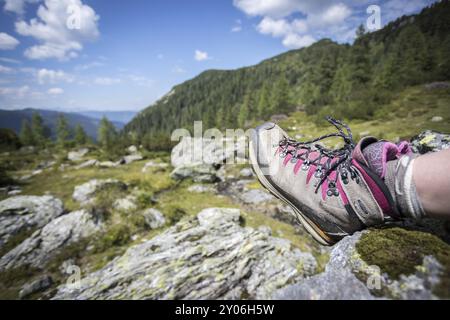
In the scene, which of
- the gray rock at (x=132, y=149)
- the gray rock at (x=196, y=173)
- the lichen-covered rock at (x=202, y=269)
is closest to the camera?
the lichen-covered rock at (x=202, y=269)

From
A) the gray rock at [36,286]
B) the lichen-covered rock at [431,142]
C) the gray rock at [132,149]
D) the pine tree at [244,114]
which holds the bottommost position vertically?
the gray rock at [36,286]

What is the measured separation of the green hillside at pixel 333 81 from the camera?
4754 millimetres

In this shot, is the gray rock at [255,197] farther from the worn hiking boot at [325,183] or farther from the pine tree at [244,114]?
the pine tree at [244,114]

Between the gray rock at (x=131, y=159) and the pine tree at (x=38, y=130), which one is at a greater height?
the pine tree at (x=38, y=130)

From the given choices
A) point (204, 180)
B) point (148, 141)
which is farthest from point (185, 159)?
point (148, 141)

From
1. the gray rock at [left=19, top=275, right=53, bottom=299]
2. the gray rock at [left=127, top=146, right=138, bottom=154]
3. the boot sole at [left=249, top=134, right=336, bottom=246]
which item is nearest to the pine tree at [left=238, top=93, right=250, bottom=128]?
the gray rock at [left=127, top=146, right=138, bottom=154]

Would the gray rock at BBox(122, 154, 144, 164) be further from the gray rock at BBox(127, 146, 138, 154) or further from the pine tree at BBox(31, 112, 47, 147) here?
the pine tree at BBox(31, 112, 47, 147)

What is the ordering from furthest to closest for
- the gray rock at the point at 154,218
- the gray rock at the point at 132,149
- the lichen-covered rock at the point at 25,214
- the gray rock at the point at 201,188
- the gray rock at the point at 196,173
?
the gray rock at the point at 132,149 < the gray rock at the point at 196,173 < the gray rock at the point at 201,188 < the gray rock at the point at 154,218 < the lichen-covered rock at the point at 25,214

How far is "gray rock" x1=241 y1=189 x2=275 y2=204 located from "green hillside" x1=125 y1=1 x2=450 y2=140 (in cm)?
577

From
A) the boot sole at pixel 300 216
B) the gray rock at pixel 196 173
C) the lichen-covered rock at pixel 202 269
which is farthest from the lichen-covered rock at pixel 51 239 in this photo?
the boot sole at pixel 300 216

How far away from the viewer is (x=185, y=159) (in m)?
23.9

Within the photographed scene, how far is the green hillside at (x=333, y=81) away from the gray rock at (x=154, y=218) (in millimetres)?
8767

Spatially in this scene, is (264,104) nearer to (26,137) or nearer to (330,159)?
(330,159)
